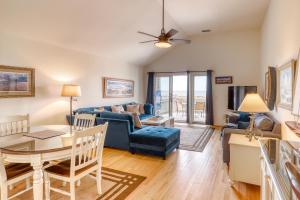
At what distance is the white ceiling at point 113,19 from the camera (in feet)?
11.4

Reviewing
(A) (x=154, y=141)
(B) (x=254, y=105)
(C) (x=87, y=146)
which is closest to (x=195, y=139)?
(A) (x=154, y=141)

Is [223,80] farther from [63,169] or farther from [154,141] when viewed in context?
[63,169]

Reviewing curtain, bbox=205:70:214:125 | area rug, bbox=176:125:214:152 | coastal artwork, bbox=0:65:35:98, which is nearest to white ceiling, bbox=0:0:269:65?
coastal artwork, bbox=0:65:35:98

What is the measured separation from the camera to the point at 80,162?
2123 mm

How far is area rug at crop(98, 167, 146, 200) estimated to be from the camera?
8.20 feet

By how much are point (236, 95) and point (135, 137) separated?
411cm

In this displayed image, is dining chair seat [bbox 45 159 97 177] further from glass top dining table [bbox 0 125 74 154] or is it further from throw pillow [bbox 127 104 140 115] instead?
throw pillow [bbox 127 104 140 115]

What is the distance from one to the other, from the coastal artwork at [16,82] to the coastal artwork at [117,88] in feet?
7.89

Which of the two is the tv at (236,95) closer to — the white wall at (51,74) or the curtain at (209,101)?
the curtain at (209,101)

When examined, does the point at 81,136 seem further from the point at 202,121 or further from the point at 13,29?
the point at 202,121

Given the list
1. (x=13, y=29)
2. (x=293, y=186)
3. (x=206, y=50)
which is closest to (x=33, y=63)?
(x=13, y=29)

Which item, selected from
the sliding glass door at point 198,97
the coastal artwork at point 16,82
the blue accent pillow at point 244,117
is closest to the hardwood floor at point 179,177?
the blue accent pillow at point 244,117

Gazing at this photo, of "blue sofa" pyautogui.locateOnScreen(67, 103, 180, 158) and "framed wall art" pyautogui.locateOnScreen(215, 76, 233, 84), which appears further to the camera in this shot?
"framed wall art" pyautogui.locateOnScreen(215, 76, 233, 84)

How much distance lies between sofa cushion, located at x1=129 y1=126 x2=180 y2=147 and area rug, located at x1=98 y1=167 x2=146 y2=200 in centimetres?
87
